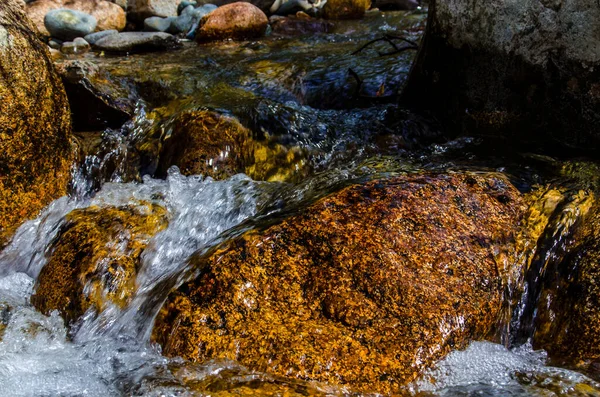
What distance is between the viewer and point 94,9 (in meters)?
12.4

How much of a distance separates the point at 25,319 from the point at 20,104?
145 centimetres

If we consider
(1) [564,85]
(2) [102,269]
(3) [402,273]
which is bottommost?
(2) [102,269]

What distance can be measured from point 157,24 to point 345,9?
3.76 metres

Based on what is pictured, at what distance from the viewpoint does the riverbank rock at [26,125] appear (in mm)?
3779

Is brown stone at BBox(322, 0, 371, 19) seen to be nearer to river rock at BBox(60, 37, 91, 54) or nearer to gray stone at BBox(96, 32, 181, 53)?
gray stone at BBox(96, 32, 181, 53)

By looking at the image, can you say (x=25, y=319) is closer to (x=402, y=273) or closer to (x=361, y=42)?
(x=402, y=273)

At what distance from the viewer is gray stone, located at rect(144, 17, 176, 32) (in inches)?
468

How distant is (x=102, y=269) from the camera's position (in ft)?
10.2

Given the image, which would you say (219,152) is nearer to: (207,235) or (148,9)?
(207,235)

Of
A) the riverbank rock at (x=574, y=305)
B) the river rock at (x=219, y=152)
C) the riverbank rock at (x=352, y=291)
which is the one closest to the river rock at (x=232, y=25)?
the river rock at (x=219, y=152)

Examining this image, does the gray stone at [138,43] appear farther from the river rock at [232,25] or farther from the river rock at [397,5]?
the river rock at [397,5]

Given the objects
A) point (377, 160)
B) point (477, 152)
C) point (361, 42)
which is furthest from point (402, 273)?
point (361, 42)

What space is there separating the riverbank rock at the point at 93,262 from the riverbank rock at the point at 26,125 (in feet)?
1.91

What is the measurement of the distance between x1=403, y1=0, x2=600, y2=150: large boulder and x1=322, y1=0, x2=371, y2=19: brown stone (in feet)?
24.3
